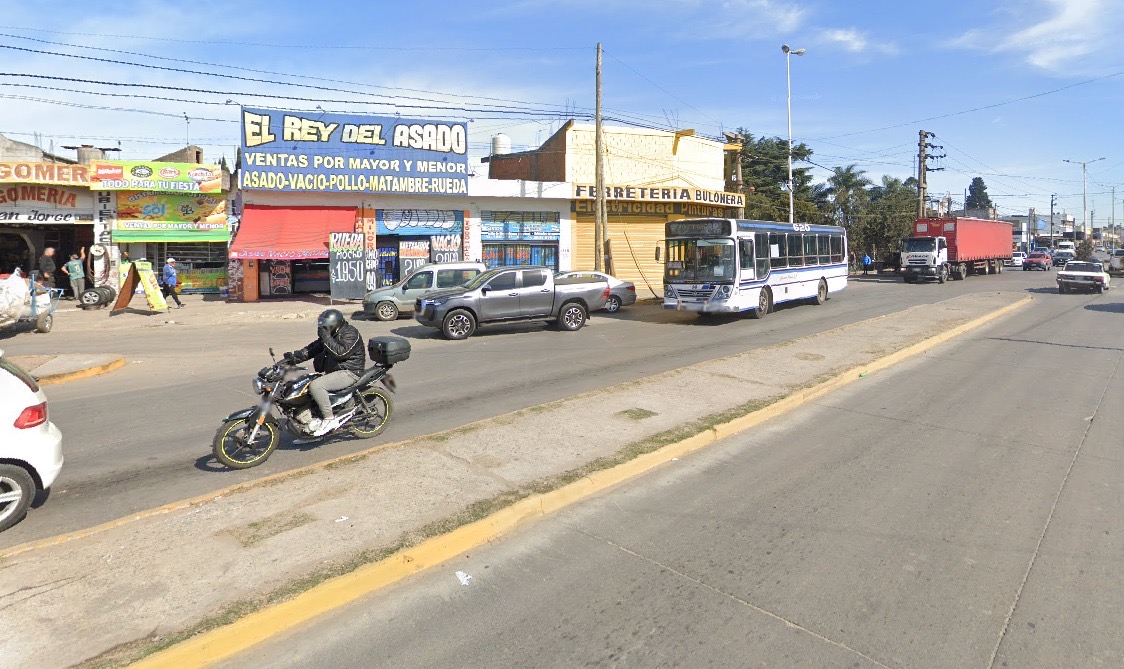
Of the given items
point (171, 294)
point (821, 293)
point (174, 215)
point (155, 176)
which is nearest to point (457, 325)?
point (171, 294)

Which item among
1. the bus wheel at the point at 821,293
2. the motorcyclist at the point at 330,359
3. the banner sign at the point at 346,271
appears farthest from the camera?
the bus wheel at the point at 821,293

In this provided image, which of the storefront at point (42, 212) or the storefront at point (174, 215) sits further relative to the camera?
the storefront at point (174, 215)

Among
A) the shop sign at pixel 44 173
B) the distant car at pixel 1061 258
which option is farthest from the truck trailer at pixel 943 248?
the shop sign at pixel 44 173

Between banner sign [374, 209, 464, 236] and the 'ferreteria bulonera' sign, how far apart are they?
5038 millimetres

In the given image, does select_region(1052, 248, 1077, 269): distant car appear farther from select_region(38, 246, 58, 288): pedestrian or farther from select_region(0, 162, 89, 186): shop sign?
select_region(38, 246, 58, 288): pedestrian

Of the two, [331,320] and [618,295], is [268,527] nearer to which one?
[331,320]

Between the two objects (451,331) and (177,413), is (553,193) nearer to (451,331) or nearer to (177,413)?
(451,331)

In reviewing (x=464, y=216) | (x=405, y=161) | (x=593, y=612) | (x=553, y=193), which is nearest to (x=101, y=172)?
(x=405, y=161)

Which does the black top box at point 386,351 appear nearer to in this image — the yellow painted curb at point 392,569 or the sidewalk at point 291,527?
the sidewalk at point 291,527

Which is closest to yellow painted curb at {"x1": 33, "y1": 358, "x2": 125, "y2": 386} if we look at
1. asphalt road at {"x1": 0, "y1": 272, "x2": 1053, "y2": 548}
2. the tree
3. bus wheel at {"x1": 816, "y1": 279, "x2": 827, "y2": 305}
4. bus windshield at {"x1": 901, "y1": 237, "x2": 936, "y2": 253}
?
asphalt road at {"x1": 0, "y1": 272, "x2": 1053, "y2": 548}

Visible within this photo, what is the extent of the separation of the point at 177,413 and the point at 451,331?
25.4 ft

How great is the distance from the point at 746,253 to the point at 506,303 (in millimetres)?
6987

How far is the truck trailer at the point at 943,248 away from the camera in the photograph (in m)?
36.1

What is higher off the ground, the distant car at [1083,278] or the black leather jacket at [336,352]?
the distant car at [1083,278]
